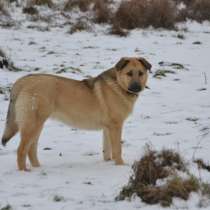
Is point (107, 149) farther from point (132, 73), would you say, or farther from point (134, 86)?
point (132, 73)

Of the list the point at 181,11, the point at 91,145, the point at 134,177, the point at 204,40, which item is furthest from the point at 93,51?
the point at 134,177

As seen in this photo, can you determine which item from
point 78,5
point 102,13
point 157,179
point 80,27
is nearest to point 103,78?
point 157,179

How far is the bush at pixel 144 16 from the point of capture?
1574 cm

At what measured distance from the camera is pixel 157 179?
4910 millimetres

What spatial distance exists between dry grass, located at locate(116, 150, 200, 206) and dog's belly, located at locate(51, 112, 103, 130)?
4.23 ft

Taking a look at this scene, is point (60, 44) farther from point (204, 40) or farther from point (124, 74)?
point (124, 74)

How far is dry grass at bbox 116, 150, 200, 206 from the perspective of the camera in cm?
459

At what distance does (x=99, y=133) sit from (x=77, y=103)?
161 centimetres

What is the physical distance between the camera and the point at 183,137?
718cm

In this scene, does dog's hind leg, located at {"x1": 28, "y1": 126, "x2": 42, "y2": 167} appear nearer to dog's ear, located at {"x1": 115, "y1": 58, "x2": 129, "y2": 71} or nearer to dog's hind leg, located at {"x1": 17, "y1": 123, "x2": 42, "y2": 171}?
dog's hind leg, located at {"x1": 17, "y1": 123, "x2": 42, "y2": 171}

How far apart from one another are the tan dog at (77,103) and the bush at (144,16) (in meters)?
9.39

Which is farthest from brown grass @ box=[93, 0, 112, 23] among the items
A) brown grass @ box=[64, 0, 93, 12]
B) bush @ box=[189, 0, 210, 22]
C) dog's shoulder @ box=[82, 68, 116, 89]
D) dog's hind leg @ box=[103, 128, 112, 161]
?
dog's hind leg @ box=[103, 128, 112, 161]

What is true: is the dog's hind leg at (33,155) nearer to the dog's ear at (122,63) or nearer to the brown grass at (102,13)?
the dog's ear at (122,63)

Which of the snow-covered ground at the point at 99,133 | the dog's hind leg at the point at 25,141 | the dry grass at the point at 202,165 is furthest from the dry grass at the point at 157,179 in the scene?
the dog's hind leg at the point at 25,141
